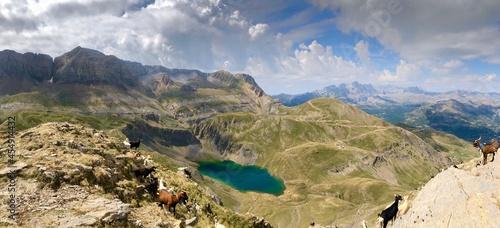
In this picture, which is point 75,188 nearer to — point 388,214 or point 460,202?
point 388,214

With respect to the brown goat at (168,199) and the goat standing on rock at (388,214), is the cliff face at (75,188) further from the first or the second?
the goat standing on rock at (388,214)

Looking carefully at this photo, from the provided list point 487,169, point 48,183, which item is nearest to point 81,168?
point 48,183

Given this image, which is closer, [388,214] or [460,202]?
[460,202]

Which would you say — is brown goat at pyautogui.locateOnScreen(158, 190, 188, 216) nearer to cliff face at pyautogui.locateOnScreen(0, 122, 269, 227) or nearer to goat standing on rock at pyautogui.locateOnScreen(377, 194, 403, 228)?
cliff face at pyautogui.locateOnScreen(0, 122, 269, 227)

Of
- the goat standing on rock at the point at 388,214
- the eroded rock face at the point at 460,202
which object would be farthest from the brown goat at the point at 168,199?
the goat standing on rock at the point at 388,214

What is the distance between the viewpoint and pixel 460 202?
30.4 m

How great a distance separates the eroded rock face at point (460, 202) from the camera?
2782 centimetres

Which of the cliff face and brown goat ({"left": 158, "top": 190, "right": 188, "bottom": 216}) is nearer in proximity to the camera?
the cliff face

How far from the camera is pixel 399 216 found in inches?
1406

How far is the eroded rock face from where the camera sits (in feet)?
91.3

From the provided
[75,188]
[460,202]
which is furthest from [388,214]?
[75,188]

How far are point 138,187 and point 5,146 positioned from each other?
12.2 meters

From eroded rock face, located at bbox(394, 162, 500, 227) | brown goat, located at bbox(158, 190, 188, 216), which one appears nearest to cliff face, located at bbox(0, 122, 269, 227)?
brown goat, located at bbox(158, 190, 188, 216)

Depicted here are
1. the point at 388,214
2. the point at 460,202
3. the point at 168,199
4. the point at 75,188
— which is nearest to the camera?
the point at 75,188
